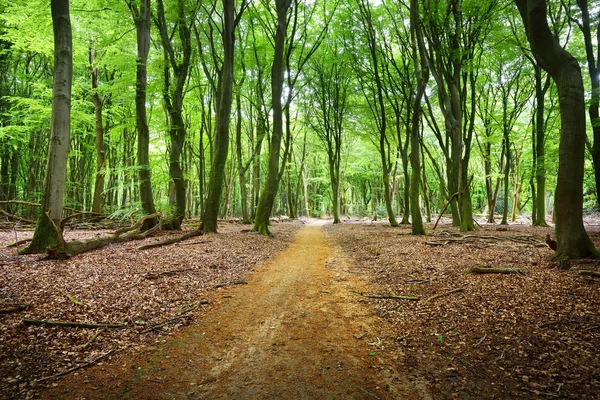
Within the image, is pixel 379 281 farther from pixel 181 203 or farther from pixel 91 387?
pixel 181 203

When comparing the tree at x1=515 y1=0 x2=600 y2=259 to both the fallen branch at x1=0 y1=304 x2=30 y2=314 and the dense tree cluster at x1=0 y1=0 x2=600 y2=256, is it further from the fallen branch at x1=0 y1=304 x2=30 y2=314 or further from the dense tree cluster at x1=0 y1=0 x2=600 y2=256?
the fallen branch at x1=0 y1=304 x2=30 y2=314

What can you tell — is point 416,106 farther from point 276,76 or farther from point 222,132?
point 222,132

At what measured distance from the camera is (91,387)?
9.27ft

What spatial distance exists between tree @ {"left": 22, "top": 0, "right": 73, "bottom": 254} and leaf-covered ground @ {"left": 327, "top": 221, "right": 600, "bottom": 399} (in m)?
7.74

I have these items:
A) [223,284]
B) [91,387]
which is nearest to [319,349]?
[91,387]

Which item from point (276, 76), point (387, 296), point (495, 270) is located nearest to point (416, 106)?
point (276, 76)

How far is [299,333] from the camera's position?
4.06m

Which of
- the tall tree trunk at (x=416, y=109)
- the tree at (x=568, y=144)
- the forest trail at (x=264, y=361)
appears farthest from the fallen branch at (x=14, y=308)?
the tall tree trunk at (x=416, y=109)

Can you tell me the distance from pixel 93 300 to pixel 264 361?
2972 mm

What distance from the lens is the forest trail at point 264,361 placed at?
281cm

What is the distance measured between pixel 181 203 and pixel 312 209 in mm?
39445

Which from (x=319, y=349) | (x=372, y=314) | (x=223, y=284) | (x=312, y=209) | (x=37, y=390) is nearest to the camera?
(x=37, y=390)

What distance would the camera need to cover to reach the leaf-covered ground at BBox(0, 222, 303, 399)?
313cm

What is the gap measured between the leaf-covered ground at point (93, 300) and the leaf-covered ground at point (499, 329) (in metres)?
3.21
